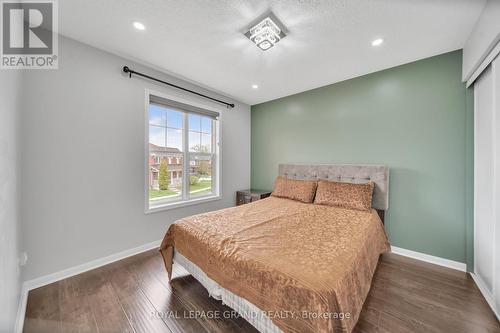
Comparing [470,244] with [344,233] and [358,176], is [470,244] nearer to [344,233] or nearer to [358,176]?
[358,176]

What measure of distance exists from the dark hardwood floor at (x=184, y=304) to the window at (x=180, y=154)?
1059 mm

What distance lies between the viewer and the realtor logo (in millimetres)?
1407

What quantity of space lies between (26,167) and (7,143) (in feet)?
2.47

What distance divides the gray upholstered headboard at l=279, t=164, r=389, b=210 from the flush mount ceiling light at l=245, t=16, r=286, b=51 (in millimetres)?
2000

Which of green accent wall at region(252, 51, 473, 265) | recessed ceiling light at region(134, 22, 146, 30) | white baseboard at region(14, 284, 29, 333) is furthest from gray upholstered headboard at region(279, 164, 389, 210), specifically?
white baseboard at region(14, 284, 29, 333)

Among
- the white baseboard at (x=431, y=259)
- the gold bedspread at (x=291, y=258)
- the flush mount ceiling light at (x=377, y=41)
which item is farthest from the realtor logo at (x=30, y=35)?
the white baseboard at (x=431, y=259)

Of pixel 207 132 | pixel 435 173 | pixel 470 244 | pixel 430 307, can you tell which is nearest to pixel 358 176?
pixel 435 173

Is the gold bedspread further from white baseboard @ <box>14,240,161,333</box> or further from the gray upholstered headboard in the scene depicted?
white baseboard @ <box>14,240,161,333</box>

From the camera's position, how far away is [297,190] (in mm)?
3002

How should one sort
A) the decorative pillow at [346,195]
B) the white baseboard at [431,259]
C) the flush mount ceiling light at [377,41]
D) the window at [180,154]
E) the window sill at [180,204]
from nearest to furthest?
the flush mount ceiling light at [377,41], the white baseboard at [431,259], the decorative pillow at [346,195], the window sill at [180,204], the window at [180,154]

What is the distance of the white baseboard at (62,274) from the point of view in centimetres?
145

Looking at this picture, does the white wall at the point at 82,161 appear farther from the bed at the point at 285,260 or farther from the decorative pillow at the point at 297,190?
the decorative pillow at the point at 297,190

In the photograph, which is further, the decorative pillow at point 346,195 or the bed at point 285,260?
the decorative pillow at point 346,195

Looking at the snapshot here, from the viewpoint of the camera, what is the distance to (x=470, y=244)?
6.77 ft
